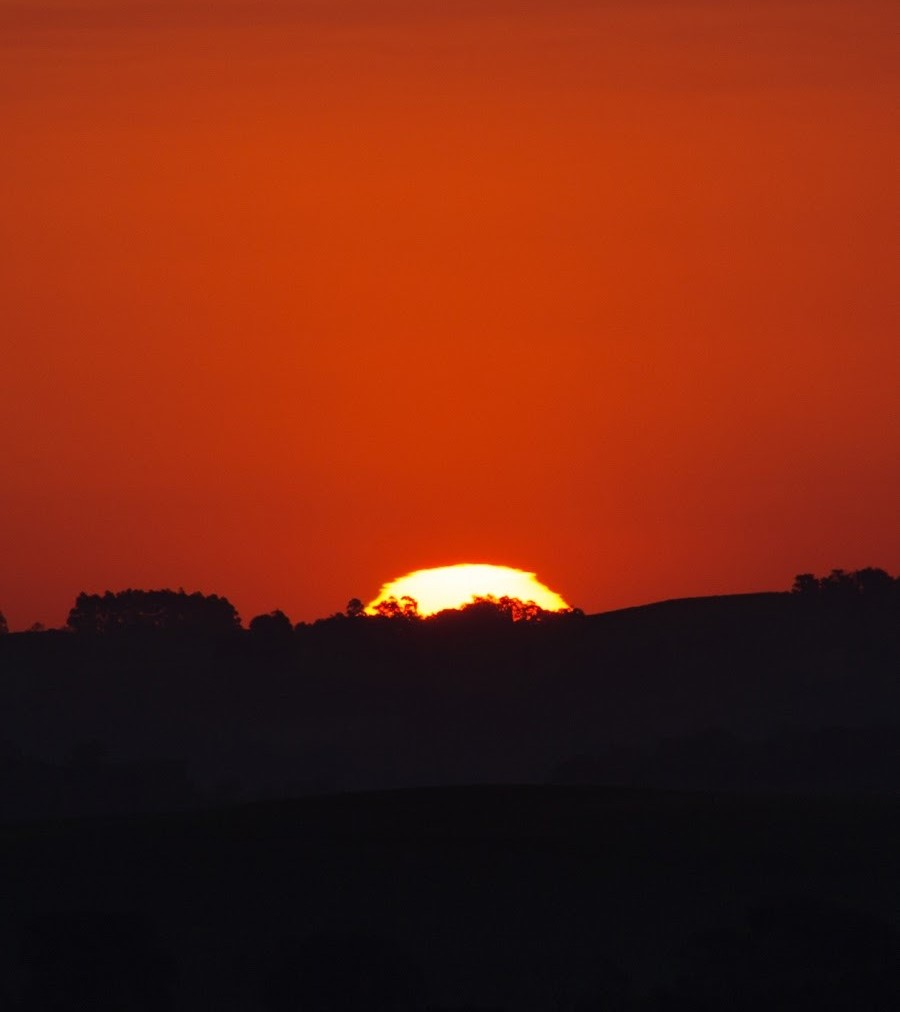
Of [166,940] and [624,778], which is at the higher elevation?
[624,778]

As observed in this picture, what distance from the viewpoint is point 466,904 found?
78.8 meters

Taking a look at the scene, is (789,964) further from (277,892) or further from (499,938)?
(277,892)

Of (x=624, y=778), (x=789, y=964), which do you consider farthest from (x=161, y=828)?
(x=624, y=778)

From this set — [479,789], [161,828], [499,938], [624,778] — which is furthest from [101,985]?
[624,778]

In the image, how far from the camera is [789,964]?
5306cm

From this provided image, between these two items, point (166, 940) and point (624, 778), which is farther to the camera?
point (624, 778)

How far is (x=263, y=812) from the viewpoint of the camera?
98688mm

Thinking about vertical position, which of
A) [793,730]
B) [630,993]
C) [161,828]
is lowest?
[630,993]

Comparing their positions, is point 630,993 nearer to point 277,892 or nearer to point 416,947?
point 416,947

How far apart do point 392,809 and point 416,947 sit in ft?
76.5

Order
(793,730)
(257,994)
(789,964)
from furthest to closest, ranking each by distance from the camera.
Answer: (793,730), (257,994), (789,964)

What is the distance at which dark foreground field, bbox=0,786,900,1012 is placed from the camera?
5444 cm

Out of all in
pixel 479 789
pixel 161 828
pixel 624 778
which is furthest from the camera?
pixel 624 778

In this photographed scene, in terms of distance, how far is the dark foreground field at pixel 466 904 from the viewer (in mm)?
54438
